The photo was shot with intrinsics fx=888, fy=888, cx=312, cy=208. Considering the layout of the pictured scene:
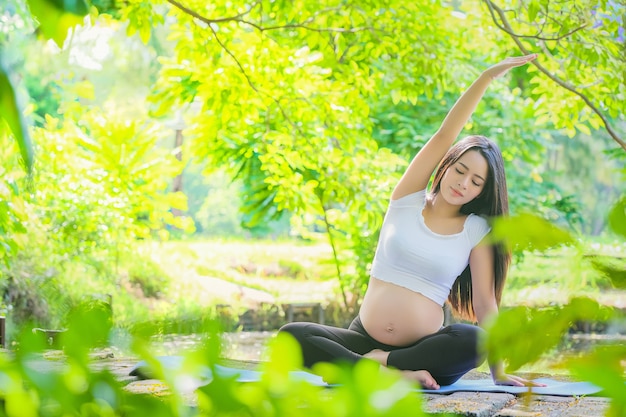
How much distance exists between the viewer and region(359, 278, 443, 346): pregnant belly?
110 inches

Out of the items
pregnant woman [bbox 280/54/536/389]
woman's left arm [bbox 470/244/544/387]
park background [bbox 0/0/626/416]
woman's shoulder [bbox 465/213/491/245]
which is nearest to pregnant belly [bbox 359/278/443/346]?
pregnant woman [bbox 280/54/536/389]

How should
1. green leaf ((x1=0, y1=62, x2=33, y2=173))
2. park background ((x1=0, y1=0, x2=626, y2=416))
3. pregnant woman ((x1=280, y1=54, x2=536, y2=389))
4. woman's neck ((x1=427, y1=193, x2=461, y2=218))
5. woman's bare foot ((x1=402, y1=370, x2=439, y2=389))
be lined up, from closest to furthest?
green leaf ((x1=0, y1=62, x2=33, y2=173)), park background ((x1=0, y1=0, x2=626, y2=416)), woman's bare foot ((x1=402, y1=370, x2=439, y2=389)), pregnant woman ((x1=280, y1=54, x2=536, y2=389)), woman's neck ((x1=427, y1=193, x2=461, y2=218))

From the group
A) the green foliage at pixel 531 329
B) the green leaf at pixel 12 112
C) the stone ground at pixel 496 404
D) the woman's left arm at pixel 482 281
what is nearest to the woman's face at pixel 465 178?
the woman's left arm at pixel 482 281

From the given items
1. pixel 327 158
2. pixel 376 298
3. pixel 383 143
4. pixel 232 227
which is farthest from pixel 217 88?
pixel 232 227

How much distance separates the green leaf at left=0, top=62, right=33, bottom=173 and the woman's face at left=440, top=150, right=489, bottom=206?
249 cm

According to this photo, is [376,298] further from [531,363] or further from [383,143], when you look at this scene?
[383,143]

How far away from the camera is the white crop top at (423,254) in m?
2.81

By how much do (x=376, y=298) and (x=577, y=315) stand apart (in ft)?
7.83

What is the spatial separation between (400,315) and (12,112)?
8.10 ft

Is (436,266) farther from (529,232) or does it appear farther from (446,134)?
(529,232)

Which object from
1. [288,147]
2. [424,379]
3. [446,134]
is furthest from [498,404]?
[288,147]

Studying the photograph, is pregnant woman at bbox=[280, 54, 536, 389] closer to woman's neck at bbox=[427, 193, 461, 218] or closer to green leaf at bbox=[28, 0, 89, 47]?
woman's neck at bbox=[427, 193, 461, 218]

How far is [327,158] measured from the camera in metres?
4.97

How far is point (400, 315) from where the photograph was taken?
111 inches
